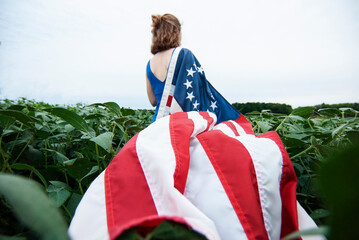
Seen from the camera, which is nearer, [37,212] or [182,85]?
[37,212]

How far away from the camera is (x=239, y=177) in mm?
435

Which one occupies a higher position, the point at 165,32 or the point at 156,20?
the point at 156,20

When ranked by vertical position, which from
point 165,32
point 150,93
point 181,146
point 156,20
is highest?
point 156,20

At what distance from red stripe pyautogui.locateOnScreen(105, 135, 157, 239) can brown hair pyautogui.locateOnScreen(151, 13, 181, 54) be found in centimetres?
174

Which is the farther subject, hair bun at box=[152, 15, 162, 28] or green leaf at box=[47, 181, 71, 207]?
hair bun at box=[152, 15, 162, 28]

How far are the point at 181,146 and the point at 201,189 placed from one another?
4.6 inches

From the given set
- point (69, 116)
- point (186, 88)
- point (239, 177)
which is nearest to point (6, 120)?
point (69, 116)

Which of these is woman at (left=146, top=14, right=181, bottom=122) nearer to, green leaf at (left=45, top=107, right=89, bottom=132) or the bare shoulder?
the bare shoulder

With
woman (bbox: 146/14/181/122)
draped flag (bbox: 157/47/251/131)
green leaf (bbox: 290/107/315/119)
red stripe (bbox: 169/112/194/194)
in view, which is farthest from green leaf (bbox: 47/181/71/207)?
woman (bbox: 146/14/181/122)

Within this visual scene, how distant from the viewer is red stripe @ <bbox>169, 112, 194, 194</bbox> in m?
0.43

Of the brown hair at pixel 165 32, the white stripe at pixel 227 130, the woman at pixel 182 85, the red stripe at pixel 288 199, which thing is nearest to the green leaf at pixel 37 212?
the red stripe at pixel 288 199

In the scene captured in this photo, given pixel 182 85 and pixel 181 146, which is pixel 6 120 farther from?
pixel 182 85

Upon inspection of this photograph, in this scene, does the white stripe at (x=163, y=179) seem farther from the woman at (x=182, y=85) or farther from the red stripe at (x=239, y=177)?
the woman at (x=182, y=85)

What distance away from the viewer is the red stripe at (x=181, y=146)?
428 millimetres
